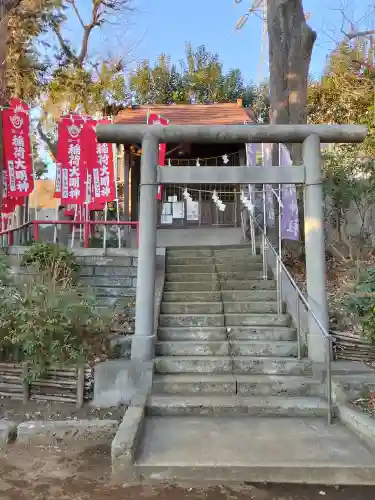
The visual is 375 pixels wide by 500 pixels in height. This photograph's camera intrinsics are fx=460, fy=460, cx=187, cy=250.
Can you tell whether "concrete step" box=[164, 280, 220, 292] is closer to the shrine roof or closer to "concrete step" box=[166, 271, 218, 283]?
"concrete step" box=[166, 271, 218, 283]

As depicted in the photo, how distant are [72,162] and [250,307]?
5529 millimetres

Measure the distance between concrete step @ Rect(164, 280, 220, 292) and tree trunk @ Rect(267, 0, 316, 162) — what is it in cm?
354

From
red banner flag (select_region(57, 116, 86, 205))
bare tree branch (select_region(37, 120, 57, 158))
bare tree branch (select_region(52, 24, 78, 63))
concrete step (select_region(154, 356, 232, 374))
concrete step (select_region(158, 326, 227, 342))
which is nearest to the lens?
concrete step (select_region(154, 356, 232, 374))

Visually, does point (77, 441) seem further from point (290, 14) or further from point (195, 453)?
point (290, 14)

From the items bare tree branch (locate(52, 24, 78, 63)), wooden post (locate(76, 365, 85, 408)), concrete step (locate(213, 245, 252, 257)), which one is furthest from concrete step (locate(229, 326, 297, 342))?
bare tree branch (locate(52, 24, 78, 63))

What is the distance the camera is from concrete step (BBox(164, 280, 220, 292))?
Result: 26.6 ft

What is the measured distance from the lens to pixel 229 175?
6.53 m

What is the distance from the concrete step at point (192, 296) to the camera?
7777mm

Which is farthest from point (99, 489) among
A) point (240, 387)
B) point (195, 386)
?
point (240, 387)

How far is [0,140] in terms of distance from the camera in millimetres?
11602

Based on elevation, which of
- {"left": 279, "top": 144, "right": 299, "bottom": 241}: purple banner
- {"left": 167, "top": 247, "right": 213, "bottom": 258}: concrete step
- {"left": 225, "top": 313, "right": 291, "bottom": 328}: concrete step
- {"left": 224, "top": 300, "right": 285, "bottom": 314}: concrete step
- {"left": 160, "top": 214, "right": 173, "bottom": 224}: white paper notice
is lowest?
{"left": 225, "top": 313, "right": 291, "bottom": 328}: concrete step

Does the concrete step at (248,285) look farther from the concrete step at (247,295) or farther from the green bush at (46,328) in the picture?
the green bush at (46,328)

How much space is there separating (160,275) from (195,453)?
433 centimetres

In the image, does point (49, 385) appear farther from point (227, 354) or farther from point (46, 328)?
point (227, 354)
